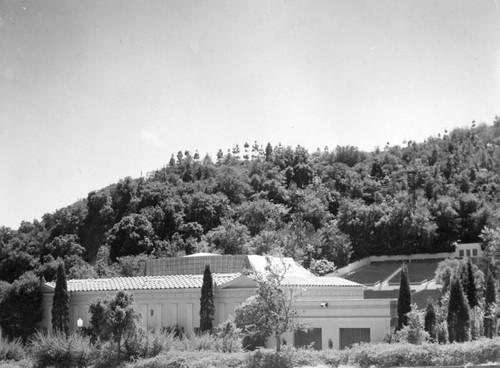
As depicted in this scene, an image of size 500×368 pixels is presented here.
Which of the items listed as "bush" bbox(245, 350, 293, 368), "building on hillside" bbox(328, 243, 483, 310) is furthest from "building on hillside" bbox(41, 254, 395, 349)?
"building on hillside" bbox(328, 243, 483, 310)

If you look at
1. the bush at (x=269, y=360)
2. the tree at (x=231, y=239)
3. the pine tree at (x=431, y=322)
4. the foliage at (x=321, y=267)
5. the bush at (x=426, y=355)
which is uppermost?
the tree at (x=231, y=239)

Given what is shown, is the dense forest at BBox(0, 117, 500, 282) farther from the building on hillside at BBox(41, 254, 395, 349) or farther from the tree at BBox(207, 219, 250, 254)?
the building on hillside at BBox(41, 254, 395, 349)

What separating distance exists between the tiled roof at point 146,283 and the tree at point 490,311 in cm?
1403

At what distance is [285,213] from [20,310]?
52.1 meters

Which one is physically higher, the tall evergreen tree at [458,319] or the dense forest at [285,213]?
the dense forest at [285,213]

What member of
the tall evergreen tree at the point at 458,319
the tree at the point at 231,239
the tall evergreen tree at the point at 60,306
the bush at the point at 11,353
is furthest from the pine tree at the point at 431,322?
the tree at the point at 231,239

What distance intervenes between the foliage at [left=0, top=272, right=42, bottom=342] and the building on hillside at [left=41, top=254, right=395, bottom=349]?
0.75 meters

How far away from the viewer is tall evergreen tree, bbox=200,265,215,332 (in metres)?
39.1

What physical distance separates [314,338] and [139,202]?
6134 cm

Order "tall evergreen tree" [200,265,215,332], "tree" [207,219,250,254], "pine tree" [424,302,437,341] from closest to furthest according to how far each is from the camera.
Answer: "pine tree" [424,302,437,341] < "tall evergreen tree" [200,265,215,332] < "tree" [207,219,250,254]

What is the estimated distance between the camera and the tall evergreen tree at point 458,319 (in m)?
33.8

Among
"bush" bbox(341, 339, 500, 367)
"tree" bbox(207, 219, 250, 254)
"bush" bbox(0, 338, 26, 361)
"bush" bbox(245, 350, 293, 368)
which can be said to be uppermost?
"tree" bbox(207, 219, 250, 254)

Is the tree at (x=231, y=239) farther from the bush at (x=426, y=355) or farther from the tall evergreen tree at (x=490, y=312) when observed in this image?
the bush at (x=426, y=355)

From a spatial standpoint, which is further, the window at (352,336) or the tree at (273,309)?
the window at (352,336)
